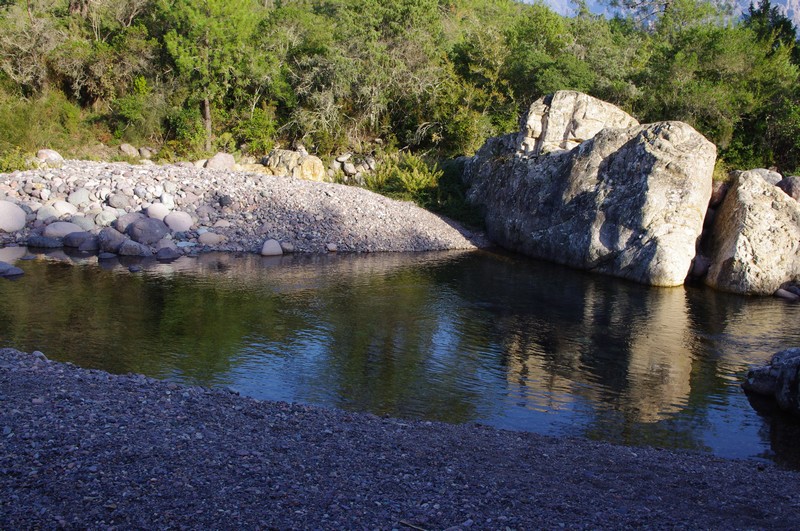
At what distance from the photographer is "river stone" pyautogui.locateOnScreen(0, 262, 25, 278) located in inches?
604

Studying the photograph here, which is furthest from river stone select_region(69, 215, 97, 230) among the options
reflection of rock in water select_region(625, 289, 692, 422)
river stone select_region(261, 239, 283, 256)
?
reflection of rock in water select_region(625, 289, 692, 422)

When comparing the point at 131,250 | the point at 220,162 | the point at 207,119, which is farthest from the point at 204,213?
the point at 207,119

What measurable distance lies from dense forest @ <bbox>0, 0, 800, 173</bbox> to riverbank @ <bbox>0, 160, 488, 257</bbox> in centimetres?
817

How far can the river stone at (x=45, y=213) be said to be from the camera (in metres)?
19.8

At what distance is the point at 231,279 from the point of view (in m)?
16.5

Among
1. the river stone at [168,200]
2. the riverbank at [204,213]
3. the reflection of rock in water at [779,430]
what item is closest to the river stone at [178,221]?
the riverbank at [204,213]

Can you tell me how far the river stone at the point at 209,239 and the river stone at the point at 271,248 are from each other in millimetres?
1287

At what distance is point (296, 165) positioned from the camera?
28.8 m

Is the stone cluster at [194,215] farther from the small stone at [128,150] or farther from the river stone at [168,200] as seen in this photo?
the small stone at [128,150]

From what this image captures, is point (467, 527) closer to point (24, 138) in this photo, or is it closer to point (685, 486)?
point (685, 486)

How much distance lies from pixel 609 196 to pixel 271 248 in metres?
9.64

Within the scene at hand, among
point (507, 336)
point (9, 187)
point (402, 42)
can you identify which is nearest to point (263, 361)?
point (507, 336)

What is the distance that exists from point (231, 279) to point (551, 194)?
33.3ft

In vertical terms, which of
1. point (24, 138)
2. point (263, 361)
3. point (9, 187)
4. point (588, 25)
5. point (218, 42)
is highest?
point (588, 25)
